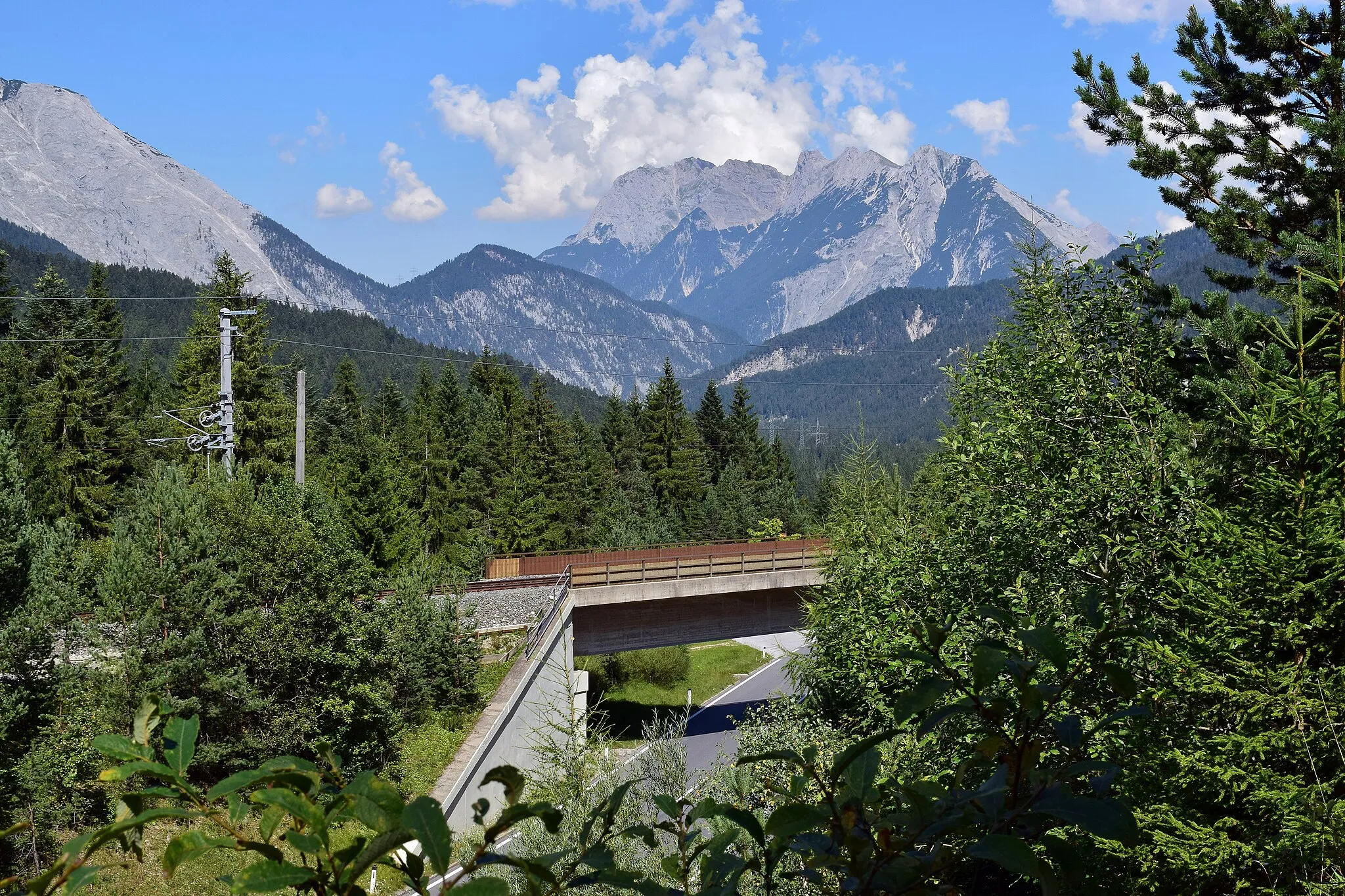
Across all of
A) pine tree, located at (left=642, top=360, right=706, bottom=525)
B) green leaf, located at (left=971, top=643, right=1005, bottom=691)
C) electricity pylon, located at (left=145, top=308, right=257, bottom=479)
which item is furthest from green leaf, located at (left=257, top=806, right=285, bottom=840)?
pine tree, located at (left=642, top=360, right=706, bottom=525)

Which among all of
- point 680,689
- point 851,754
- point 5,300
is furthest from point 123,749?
point 5,300

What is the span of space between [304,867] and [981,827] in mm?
832

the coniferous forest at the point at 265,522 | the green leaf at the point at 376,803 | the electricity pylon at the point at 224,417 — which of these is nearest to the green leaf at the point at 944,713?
the green leaf at the point at 376,803

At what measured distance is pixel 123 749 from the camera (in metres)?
1.08

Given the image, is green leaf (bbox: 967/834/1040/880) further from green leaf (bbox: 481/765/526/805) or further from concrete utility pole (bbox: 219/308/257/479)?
concrete utility pole (bbox: 219/308/257/479)

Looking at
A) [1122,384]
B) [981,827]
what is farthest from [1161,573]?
[981,827]

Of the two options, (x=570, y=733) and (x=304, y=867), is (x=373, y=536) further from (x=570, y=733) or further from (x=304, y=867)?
(x=304, y=867)

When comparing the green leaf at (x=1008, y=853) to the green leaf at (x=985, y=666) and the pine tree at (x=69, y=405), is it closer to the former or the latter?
the green leaf at (x=985, y=666)

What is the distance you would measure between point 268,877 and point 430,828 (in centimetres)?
16

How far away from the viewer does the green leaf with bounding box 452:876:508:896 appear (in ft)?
2.80

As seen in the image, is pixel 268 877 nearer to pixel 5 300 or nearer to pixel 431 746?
pixel 431 746

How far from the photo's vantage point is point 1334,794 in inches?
238

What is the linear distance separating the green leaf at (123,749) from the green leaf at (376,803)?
266 millimetres

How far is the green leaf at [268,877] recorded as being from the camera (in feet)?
2.97
